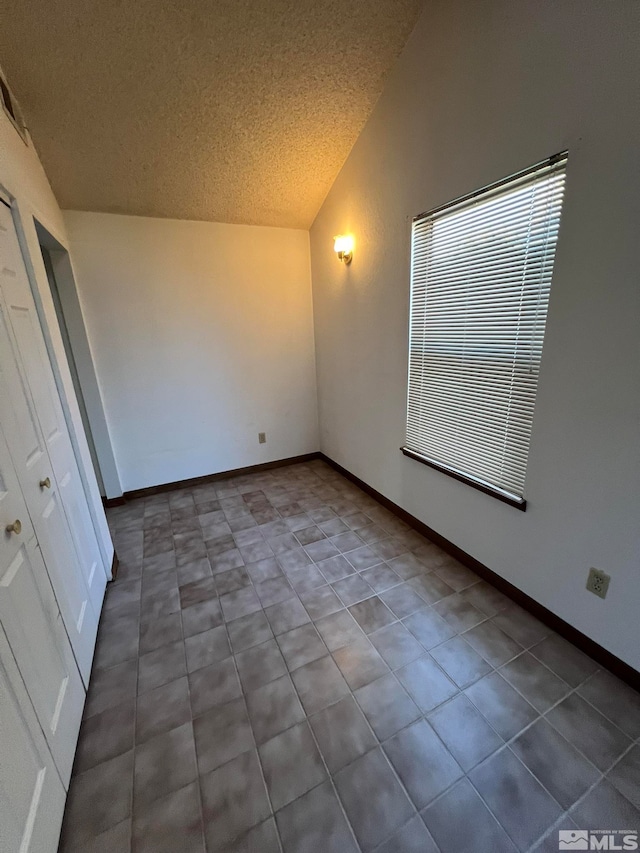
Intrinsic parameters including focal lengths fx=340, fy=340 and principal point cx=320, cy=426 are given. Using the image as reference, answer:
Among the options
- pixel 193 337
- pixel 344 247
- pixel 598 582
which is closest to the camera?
pixel 598 582

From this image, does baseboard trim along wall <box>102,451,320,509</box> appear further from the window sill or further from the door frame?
the window sill

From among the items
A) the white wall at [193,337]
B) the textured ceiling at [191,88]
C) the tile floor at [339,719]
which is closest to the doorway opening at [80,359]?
the white wall at [193,337]

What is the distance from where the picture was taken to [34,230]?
5.47 feet

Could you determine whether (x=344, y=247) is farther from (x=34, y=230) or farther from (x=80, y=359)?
(x=80, y=359)

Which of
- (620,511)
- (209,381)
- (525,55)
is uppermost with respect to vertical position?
(525,55)

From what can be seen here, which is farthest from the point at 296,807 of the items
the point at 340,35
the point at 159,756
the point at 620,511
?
the point at 340,35

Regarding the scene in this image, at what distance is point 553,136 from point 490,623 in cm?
214

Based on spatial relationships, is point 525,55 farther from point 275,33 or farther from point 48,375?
point 48,375

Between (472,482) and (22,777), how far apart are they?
6.60 feet

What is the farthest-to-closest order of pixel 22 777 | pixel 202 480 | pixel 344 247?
pixel 202 480 < pixel 344 247 < pixel 22 777

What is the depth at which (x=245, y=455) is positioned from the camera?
352 cm

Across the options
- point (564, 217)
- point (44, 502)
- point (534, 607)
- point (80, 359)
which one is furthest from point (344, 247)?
point (534, 607)

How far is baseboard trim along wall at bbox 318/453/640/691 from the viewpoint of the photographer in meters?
1.40

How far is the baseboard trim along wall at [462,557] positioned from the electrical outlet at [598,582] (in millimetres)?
241
